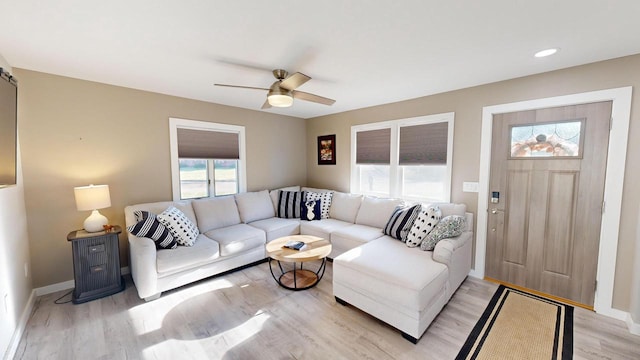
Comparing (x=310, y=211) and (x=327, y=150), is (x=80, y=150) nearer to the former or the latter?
(x=310, y=211)

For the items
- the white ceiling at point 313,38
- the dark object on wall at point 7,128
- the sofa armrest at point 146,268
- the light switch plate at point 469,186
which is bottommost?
the sofa armrest at point 146,268

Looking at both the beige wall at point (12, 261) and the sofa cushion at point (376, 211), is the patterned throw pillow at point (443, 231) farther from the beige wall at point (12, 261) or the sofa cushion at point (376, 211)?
the beige wall at point (12, 261)

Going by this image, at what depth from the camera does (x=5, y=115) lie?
1.76m

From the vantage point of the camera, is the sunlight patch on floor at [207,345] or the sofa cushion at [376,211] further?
the sofa cushion at [376,211]

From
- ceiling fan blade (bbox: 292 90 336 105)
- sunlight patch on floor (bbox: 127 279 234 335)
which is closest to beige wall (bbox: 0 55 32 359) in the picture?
sunlight patch on floor (bbox: 127 279 234 335)

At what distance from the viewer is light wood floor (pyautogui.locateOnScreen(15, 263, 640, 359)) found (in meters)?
1.92

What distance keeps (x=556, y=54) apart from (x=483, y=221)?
1.84 meters

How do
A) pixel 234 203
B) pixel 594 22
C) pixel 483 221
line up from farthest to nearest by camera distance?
pixel 234 203, pixel 483 221, pixel 594 22

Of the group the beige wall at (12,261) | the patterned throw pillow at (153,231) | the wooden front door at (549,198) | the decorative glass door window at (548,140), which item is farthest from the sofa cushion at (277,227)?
the decorative glass door window at (548,140)

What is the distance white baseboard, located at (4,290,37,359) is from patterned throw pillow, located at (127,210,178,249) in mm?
1022

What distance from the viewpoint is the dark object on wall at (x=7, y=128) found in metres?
1.70

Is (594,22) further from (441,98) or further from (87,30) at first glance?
(87,30)

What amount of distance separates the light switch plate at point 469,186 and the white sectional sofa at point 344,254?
11.3 inches

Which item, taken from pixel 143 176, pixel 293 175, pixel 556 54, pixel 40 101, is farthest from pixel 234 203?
pixel 556 54
